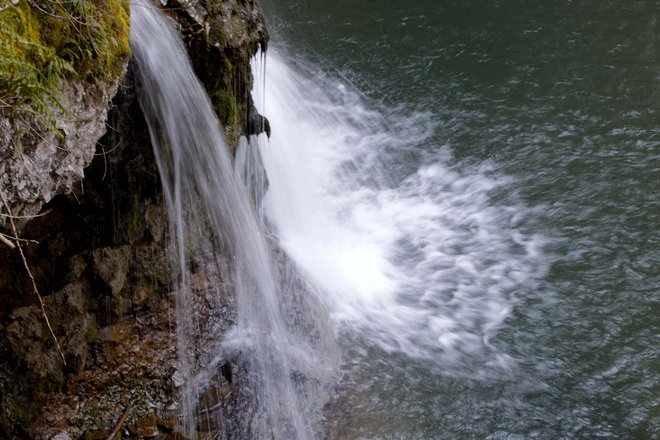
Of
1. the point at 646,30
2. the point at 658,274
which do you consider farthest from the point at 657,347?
the point at 646,30

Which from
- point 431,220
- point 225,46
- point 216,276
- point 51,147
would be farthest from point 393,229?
point 51,147

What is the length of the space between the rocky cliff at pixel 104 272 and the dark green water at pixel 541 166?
1.36m

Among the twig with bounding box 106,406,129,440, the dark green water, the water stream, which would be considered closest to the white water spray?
the water stream

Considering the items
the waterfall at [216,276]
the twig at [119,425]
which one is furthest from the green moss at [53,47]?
the twig at [119,425]

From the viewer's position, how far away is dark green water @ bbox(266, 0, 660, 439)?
4.93 metres

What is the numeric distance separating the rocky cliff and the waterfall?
0.09 m

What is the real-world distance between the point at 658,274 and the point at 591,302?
2.45 ft

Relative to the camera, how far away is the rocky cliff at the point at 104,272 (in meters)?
3.50

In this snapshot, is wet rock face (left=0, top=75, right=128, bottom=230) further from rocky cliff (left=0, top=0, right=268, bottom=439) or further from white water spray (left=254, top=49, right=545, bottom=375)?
white water spray (left=254, top=49, right=545, bottom=375)

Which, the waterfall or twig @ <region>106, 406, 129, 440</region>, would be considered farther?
the waterfall

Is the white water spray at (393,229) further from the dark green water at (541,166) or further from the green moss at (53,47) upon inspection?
the green moss at (53,47)

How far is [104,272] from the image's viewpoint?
170 inches

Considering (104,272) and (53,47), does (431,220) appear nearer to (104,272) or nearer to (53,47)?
(104,272)

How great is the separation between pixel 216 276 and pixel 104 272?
964 millimetres
